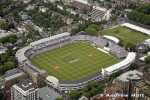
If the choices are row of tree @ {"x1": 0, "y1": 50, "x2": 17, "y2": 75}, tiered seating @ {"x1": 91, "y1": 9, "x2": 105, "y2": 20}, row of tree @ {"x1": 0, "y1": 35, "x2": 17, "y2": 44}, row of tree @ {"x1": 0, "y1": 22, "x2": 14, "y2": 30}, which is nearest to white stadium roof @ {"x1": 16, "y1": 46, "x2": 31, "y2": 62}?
row of tree @ {"x1": 0, "y1": 50, "x2": 17, "y2": 75}

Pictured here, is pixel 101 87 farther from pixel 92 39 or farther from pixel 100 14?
pixel 100 14

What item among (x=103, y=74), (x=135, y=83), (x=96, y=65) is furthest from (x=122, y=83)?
(x=96, y=65)

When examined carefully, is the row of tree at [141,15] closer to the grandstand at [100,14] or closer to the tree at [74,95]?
the grandstand at [100,14]

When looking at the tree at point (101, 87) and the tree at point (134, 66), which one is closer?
the tree at point (101, 87)

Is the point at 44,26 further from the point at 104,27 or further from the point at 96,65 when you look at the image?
the point at 96,65

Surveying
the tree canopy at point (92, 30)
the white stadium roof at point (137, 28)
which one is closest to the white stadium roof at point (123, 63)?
the tree canopy at point (92, 30)

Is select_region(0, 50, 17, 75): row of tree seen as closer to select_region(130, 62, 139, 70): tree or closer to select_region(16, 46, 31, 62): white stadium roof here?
select_region(16, 46, 31, 62): white stadium roof
